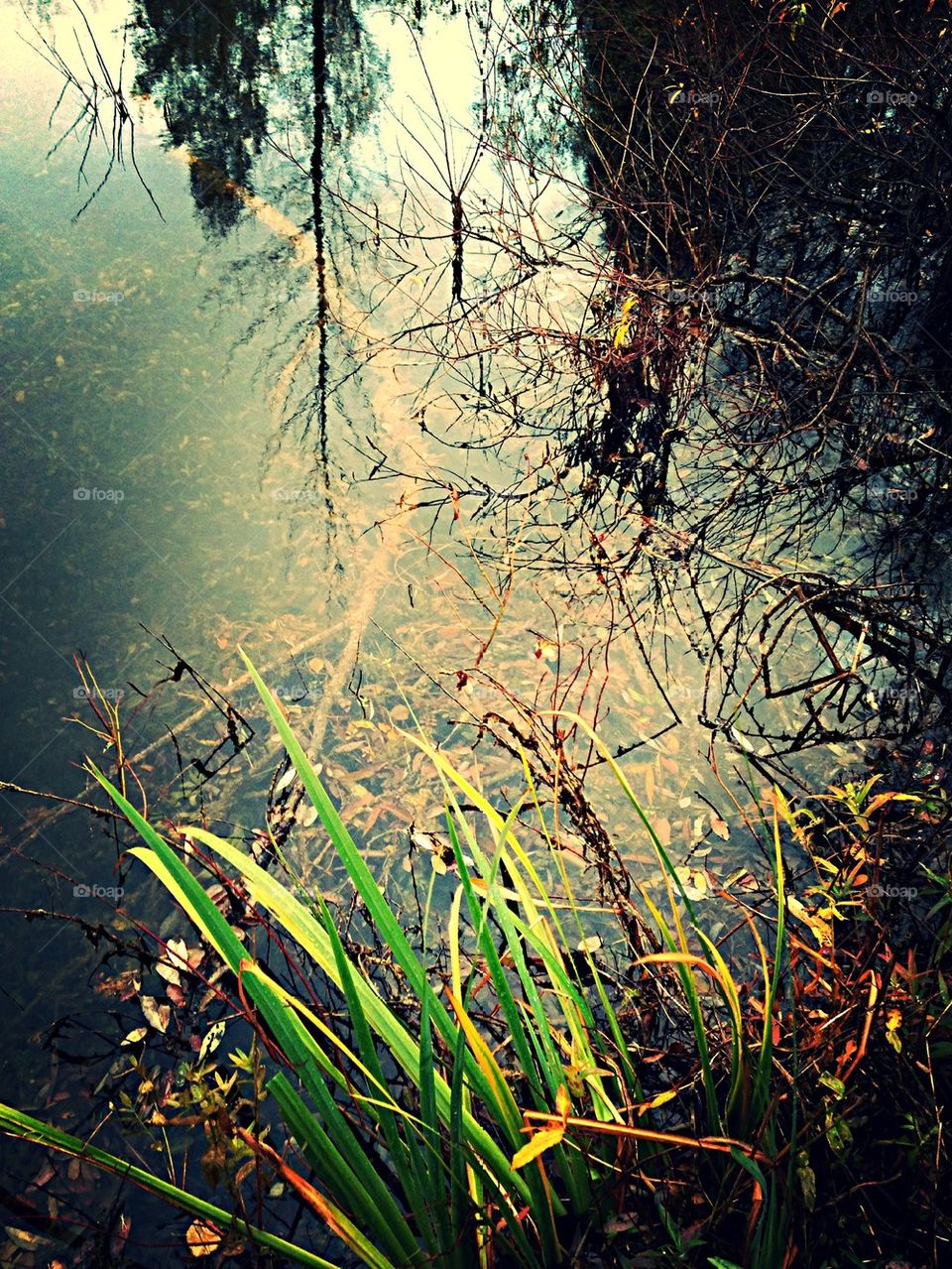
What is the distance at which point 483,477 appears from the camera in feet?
9.04

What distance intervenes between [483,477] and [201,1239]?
1.95 metres

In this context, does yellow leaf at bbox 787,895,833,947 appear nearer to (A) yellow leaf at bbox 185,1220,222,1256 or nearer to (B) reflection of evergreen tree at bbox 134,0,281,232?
(A) yellow leaf at bbox 185,1220,222,1256

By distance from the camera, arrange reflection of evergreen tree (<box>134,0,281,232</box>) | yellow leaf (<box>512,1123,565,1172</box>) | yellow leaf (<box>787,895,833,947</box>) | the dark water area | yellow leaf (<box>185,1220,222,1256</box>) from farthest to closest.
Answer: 1. reflection of evergreen tree (<box>134,0,281,232</box>)
2. the dark water area
3. yellow leaf (<box>787,895,833,947</box>)
4. yellow leaf (<box>185,1220,222,1256</box>)
5. yellow leaf (<box>512,1123,565,1172</box>)

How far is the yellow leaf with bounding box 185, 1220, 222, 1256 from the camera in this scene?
4.77 feet

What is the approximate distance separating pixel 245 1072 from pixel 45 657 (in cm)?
111

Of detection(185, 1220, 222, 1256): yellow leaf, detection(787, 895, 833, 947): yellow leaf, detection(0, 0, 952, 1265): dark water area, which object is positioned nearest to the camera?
detection(185, 1220, 222, 1256): yellow leaf

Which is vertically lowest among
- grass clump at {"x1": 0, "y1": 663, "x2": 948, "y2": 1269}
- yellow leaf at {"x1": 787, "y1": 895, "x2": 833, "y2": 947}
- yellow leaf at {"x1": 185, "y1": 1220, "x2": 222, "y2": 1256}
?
yellow leaf at {"x1": 185, "y1": 1220, "x2": 222, "y2": 1256}

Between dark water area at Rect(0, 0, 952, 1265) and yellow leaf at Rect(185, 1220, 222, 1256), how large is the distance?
4 centimetres

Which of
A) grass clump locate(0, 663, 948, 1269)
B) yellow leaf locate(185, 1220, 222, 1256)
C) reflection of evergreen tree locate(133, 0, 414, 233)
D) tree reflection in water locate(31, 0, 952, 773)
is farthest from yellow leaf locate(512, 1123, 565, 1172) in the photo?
reflection of evergreen tree locate(133, 0, 414, 233)

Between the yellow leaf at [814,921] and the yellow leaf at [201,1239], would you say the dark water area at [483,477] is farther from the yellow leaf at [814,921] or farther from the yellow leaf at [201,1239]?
the yellow leaf at [814,921]

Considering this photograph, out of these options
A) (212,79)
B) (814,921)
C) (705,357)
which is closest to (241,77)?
(212,79)

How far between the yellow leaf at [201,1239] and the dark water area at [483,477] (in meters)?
0.04

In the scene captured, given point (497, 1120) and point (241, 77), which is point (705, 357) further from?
Result: point (241, 77)

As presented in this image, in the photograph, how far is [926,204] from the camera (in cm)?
267
